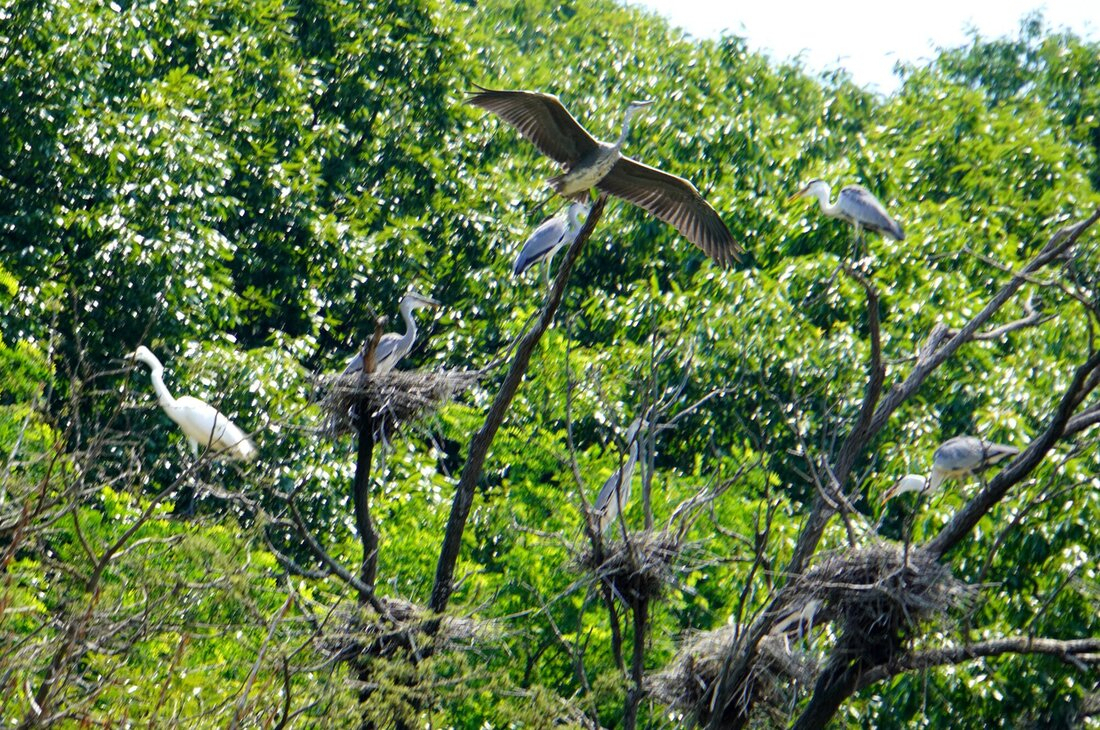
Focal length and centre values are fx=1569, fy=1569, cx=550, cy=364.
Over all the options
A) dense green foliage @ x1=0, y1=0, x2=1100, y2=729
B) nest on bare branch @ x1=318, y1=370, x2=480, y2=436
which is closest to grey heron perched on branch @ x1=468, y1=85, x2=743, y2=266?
dense green foliage @ x1=0, y1=0, x2=1100, y2=729

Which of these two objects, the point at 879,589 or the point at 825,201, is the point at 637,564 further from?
the point at 825,201

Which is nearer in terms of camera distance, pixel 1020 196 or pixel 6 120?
pixel 6 120

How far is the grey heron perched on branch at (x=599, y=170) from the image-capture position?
778 centimetres

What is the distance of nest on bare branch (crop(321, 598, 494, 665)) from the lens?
675 centimetres

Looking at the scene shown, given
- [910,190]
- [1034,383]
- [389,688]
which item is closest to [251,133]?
[910,190]

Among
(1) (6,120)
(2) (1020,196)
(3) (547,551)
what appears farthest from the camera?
(2) (1020,196)

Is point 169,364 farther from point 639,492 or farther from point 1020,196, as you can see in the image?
point 1020,196

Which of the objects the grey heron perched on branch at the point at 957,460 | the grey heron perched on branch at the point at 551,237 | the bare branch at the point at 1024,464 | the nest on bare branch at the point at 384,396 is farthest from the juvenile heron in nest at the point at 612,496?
the bare branch at the point at 1024,464

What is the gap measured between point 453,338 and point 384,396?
7.09 m

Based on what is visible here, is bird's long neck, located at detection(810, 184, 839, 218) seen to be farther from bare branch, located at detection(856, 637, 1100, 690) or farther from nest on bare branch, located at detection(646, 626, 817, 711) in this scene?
bare branch, located at detection(856, 637, 1100, 690)

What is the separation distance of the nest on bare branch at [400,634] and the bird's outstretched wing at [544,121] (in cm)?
244

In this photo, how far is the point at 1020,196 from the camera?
15469mm

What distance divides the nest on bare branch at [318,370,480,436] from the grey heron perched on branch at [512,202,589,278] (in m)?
2.79

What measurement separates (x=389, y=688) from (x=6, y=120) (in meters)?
8.43
